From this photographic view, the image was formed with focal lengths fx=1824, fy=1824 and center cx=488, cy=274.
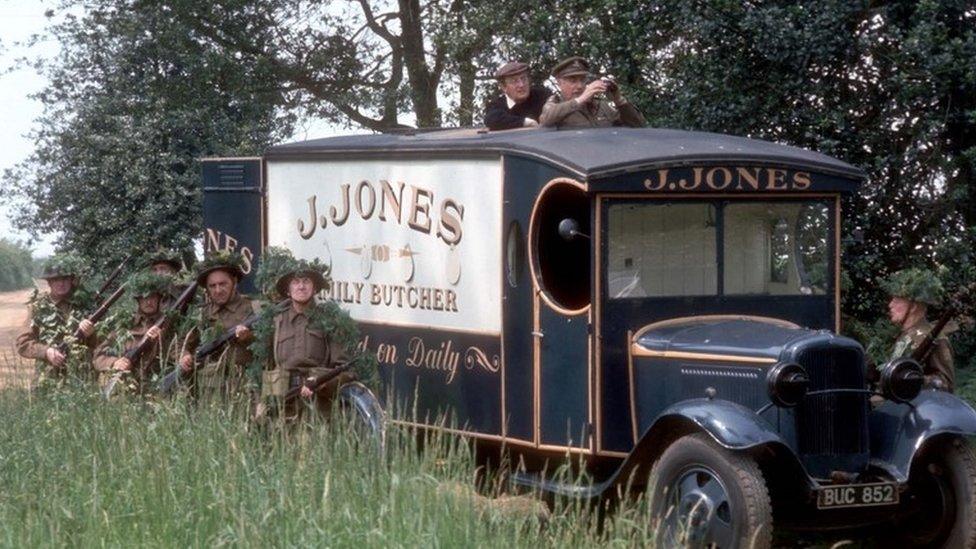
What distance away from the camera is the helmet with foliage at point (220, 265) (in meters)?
12.5

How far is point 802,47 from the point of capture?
1596 cm

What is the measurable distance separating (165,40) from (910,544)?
677 inches

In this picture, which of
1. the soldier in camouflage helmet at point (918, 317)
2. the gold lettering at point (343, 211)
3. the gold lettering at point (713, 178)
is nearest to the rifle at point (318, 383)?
the gold lettering at point (343, 211)

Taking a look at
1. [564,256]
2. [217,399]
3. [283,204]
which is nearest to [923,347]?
[564,256]

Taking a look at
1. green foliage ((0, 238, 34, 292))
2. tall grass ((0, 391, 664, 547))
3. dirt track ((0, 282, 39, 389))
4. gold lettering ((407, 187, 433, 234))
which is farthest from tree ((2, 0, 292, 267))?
green foliage ((0, 238, 34, 292))

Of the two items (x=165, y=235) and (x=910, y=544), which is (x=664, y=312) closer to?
(x=910, y=544)

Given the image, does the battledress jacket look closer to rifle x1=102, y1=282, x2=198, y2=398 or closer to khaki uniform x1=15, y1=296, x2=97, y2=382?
rifle x1=102, y1=282, x2=198, y2=398

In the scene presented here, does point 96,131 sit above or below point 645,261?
above

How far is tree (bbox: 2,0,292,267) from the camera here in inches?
977

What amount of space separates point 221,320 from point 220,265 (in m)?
0.42

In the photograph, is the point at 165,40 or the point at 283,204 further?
the point at 165,40

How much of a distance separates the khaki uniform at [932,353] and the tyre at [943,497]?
3.75ft

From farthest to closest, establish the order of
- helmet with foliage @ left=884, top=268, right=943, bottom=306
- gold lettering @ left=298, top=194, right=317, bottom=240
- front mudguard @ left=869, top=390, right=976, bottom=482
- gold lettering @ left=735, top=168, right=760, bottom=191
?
gold lettering @ left=298, top=194, right=317, bottom=240
helmet with foliage @ left=884, top=268, right=943, bottom=306
gold lettering @ left=735, top=168, right=760, bottom=191
front mudguard @ left=869, top=390, right=976, bottom=482

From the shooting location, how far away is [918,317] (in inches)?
437
